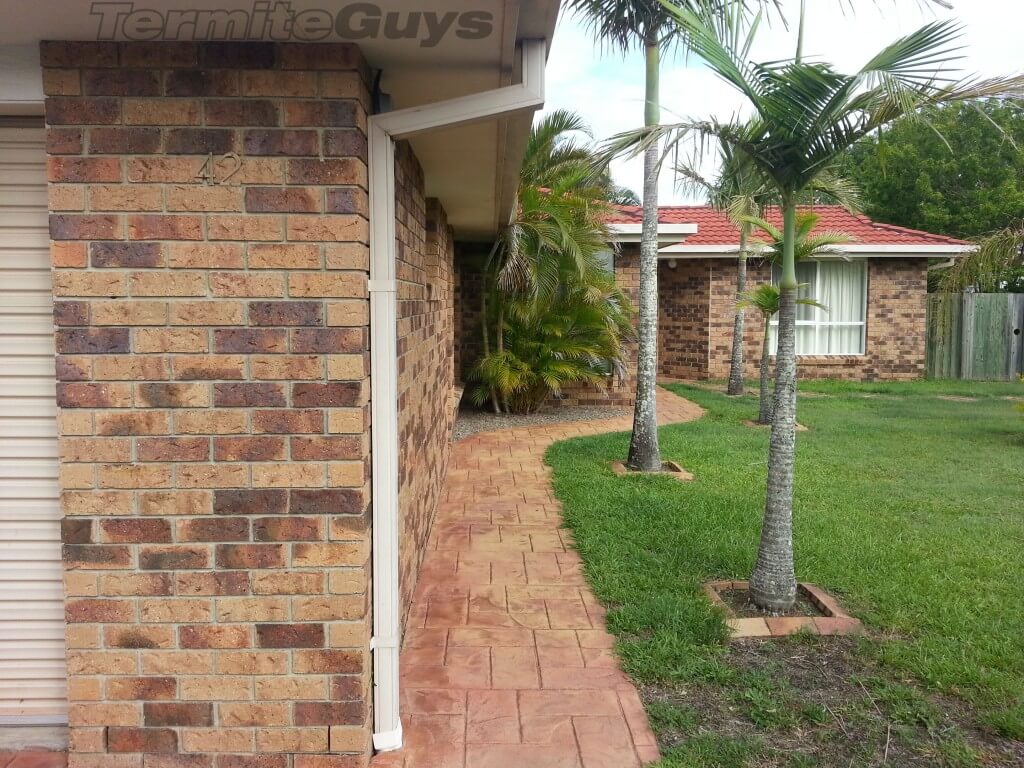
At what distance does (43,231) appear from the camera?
2.84 meters

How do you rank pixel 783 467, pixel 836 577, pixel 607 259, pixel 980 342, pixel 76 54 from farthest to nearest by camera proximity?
pixel 980 342 < pixel 607 259 < pixel 836 577 < pixel 783 467 < pixel 76 54

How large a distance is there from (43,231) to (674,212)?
54.0 feet

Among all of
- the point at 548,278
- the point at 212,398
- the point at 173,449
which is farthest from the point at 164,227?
the point at 548,278

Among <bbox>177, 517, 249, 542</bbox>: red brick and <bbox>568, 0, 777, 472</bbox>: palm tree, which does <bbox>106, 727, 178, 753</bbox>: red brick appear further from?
<bbox>568, 0, 777, 472</bbox>: palm tree

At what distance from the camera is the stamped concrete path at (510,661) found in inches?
119

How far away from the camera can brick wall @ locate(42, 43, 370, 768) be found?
2605 millimetres

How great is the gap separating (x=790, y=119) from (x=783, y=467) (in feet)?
5.76

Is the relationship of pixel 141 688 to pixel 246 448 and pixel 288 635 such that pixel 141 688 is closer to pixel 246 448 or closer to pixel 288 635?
pixel 288 635

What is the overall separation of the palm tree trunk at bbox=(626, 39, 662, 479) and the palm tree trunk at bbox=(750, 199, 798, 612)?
143 inches

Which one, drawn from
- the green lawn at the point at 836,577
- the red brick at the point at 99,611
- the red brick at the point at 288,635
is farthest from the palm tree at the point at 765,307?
the red brick at the point at 99,611

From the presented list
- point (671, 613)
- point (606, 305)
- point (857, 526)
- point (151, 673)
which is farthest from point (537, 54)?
point (606, 305)

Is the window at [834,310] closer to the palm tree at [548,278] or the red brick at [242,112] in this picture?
the palm tree at [548,278]

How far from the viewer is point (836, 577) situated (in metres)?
4.82

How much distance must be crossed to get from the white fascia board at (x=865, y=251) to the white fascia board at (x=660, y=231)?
10.9 feet
